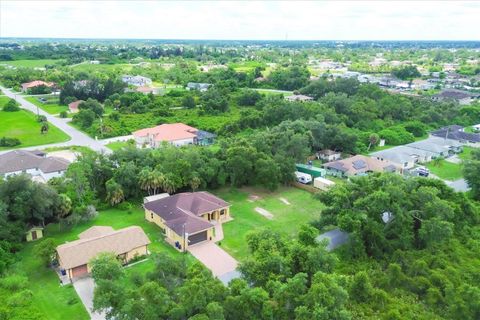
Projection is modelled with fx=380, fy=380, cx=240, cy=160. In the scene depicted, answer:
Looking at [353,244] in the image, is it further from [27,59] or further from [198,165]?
[27,59]

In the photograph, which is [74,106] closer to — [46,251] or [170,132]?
[170,132]

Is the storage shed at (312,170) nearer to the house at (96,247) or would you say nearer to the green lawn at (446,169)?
the green lawn at (446,169)

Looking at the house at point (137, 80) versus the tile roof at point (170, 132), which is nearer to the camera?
the tile roof at point (170, 132)

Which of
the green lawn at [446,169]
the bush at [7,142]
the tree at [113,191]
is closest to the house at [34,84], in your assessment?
the bush at [7,142]

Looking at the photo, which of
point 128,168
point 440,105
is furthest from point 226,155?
point 440,105

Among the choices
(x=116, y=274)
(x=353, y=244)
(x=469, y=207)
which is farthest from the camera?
(x=469, y=207)

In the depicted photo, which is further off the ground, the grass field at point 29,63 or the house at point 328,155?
the grass field at point 29,63
